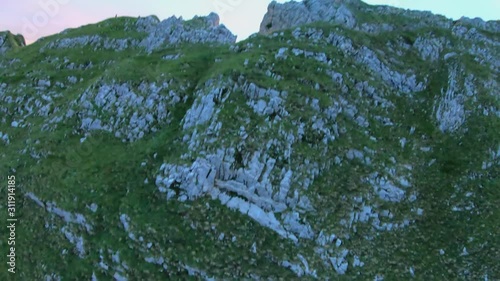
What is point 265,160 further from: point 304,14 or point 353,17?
point 304,14

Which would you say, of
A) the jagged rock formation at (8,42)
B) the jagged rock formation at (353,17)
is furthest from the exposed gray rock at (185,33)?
the jagged rock formation at (8,42)

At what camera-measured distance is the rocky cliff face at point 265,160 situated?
24.4 meters

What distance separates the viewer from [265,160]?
28.5m


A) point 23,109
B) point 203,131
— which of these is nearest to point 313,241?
point 203,131

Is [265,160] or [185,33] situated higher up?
[185,33]

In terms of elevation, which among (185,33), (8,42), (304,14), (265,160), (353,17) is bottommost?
(265,160)

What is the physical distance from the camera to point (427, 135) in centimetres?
3512

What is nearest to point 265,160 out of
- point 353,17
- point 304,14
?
point 353,17

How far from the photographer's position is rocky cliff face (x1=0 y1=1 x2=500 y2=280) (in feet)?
79.9

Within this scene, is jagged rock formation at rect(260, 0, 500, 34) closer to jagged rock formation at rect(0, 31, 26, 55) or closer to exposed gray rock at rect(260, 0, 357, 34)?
exposed gray rock at rect(260, 0, 357, 34)

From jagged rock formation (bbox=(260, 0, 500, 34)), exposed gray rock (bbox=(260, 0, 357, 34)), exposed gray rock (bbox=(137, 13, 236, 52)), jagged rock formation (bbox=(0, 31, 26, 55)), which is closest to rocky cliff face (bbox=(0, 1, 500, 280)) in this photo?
exposed gray rock (bbox=(137, 13, 236, 52))

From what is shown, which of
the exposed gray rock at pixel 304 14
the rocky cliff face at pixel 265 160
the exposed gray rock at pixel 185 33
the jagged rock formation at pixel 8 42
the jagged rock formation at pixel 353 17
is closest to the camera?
the rocky cliff face at pixel 265 160

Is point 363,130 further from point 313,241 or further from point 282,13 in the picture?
point 282,13

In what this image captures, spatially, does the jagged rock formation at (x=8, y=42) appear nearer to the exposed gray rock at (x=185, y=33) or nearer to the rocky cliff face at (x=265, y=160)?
the rocky cliff face at (x=265, y=160)
